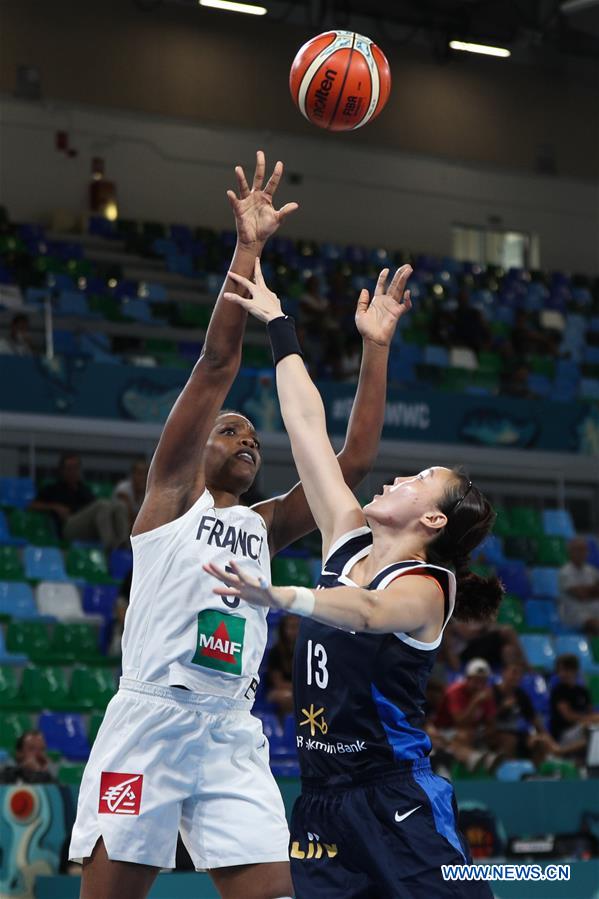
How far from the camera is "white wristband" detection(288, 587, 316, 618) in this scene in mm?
3115

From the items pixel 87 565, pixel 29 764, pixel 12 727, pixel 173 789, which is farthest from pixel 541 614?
pixel 173 789

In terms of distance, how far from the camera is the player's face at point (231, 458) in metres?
4.61

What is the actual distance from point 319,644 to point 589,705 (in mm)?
8600

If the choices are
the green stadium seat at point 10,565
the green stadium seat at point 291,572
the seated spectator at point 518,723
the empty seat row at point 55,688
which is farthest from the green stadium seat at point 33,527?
the seated spectator at point 518,723

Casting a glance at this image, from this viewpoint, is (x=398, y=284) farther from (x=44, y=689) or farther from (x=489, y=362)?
(x=489, y=362)

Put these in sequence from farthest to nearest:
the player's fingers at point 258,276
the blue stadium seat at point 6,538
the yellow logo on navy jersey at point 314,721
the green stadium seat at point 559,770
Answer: the blue stadium seat at point 6,538 < the green stadium seat at point 559,770 < the player's fingers at point 258,276 < the yellow logo on navy jersey at point 314,721

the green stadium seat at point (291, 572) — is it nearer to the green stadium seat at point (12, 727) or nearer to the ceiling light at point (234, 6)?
the green stadium seat at point (12, 727)

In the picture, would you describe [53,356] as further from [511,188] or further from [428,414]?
[511,188]

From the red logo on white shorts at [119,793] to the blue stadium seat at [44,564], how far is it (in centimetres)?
813

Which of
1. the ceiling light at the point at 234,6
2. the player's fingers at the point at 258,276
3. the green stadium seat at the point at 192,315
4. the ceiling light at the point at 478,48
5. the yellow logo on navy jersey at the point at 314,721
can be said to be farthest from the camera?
the ceiling light at the point at 478,48

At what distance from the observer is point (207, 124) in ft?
71.2

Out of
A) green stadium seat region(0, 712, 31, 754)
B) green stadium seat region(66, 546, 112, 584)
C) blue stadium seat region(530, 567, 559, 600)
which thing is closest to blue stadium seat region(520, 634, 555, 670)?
blue stadium seat region(530, 567, 559, 600)

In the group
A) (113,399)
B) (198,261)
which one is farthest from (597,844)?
(198,261)

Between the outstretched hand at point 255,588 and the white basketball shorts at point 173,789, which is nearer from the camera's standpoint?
the outstretched hand at point 255,588
